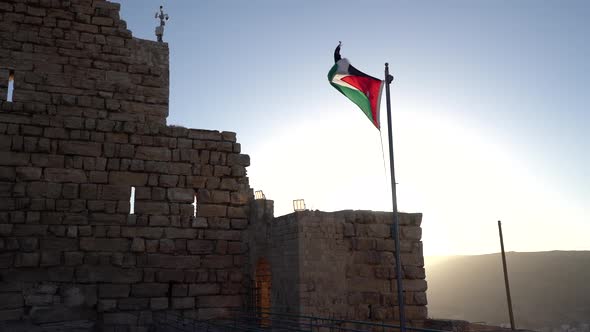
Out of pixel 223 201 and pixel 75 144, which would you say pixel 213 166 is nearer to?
pixel 223 201

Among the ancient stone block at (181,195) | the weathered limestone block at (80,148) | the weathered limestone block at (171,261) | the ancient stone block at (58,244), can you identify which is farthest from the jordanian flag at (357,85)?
the ancient stone block at (58,244)

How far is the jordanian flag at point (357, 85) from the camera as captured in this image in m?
7.81

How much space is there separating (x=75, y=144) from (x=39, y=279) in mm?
2269

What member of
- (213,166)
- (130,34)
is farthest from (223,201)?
(130,34)

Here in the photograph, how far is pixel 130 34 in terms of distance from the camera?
959cm

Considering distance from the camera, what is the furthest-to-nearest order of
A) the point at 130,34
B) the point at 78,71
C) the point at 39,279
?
the point at 130,34
the point at 78,71
the point at 39,279

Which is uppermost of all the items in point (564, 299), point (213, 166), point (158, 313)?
point (213, 166)

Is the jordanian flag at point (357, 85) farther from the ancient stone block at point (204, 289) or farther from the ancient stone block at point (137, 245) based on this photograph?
the ancient stone block at point (137, 245)

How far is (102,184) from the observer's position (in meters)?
8.38

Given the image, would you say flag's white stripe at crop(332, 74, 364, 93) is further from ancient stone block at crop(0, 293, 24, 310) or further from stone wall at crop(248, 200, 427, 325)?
ancient stone block at crop(0, 293, 24, 310)

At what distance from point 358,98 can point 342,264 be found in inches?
197

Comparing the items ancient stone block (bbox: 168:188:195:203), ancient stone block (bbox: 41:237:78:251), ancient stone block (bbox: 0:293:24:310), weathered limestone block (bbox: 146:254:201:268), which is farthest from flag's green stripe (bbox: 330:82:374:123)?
ancient stone block (bbox: 0:293:24:310)

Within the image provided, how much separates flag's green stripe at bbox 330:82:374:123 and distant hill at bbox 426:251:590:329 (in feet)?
137

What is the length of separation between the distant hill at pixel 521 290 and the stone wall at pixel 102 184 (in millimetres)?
41549
